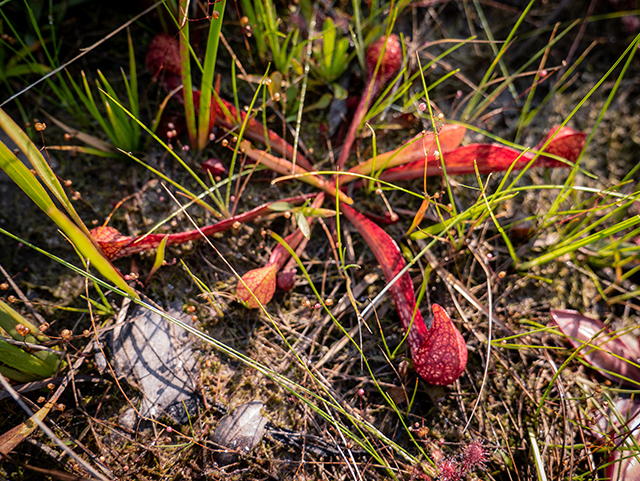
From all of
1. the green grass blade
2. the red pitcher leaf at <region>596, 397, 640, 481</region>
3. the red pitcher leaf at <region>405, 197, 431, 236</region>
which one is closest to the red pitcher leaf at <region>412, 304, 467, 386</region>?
the red pitcher leaf at <region>405, 197, 431, 236</region>

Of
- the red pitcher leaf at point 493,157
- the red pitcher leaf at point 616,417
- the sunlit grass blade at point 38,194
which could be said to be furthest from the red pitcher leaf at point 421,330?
the sunlit grass blade at point 38,194

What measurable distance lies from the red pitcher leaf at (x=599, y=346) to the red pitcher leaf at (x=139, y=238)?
1686 millimetres

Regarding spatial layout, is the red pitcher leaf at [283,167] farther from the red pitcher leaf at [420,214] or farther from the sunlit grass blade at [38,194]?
the sunlit grass blade at [38,194]

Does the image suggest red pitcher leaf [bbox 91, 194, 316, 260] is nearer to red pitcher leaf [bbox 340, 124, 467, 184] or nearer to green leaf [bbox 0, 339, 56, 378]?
green leaf [bbox 0, 339, 56, 378]

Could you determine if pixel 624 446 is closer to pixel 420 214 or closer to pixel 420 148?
pixel 420 214

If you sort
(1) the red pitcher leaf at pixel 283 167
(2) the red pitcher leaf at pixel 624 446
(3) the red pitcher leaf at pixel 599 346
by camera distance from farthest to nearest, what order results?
1. (1) the red pitcher leaf at pixel 283 167
2. (3) the red pitcher leaf at pixel 599 346
3. (2) the red pitcher leaf at pixel 624 446

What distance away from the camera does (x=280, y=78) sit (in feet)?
6.50

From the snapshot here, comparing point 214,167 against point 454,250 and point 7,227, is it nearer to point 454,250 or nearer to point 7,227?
point 7,227

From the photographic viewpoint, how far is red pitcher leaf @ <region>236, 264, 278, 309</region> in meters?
1.64

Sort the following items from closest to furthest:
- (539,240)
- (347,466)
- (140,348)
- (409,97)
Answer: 1. (347,466)
2. (140,348)
3. (539,240)
4. (409,97)

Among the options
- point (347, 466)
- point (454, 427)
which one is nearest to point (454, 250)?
point (454, 427)

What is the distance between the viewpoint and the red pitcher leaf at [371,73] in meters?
2.03

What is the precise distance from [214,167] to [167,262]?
0.57m

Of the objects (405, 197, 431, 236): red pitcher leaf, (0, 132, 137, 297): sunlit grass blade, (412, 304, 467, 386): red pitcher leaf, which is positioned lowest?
Result: (412, 304, 467, 386): red pitcher leaf
